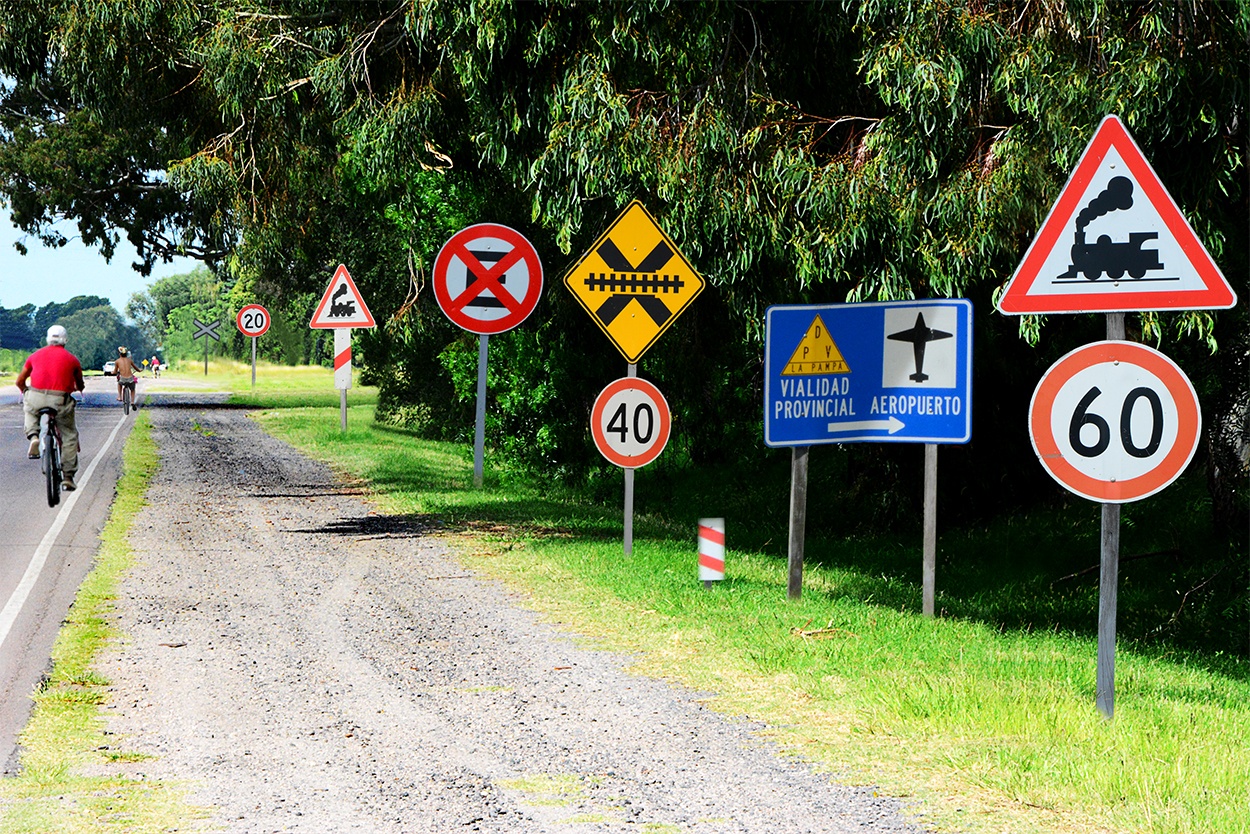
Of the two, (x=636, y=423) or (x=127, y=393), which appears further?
(x=127, y=393)

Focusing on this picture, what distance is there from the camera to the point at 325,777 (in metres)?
5.30

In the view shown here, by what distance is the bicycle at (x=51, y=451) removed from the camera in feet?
48.3

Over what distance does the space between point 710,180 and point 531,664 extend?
4.83 m

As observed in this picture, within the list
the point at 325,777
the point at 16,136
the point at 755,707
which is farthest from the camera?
the point at 16,136

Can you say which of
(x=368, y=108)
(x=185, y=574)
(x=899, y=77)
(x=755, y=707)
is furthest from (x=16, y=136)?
(x=755, y=707)

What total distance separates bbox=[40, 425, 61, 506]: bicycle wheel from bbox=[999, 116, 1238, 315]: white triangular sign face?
1172cm

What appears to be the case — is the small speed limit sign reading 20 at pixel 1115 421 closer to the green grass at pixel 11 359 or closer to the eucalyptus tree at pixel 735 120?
the eucalyptus tree at pixel 735 120

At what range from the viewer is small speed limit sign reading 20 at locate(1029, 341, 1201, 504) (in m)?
5.51

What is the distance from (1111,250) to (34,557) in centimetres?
872

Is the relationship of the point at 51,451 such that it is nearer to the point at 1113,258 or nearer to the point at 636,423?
the point at 636,423

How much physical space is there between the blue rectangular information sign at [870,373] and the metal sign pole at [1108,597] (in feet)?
10.0

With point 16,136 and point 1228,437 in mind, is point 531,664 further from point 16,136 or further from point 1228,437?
point 16,136

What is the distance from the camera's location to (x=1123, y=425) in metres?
5.62

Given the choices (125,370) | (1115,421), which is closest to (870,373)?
(1115,421)
